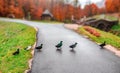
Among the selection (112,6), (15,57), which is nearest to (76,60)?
(15,57)

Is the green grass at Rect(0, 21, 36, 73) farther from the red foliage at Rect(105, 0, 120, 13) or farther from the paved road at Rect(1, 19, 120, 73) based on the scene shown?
the red foliage at Rect(105, 0, 120, 13)

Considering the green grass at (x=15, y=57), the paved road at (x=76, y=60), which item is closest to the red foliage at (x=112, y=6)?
the paved road at (x=76, y=60)

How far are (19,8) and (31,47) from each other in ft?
214

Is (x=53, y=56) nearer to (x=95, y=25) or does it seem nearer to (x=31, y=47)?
(x=31, y=47)

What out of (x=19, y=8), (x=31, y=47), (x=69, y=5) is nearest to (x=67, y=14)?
(x=69, y=5)

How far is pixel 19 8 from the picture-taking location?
277ft

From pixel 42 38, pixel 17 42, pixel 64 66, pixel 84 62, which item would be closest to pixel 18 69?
pixel 64 66

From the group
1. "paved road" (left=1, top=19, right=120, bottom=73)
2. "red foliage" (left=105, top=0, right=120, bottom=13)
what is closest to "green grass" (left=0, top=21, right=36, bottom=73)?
"paved road" (left=1, top=19, right=120, bottom=73)

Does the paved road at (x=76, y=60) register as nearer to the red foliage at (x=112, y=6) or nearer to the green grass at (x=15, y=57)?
the green grass at (x=15, y=57)

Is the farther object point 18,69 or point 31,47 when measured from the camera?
point 31,47

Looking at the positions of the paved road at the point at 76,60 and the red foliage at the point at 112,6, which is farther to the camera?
the red foliage at the point at 112,6

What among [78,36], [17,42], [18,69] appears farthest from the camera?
[78,36]

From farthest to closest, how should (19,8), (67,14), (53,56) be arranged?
(67,14), (19,8), (53,56)

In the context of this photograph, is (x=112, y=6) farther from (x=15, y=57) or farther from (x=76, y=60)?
(x=15, y=57)
